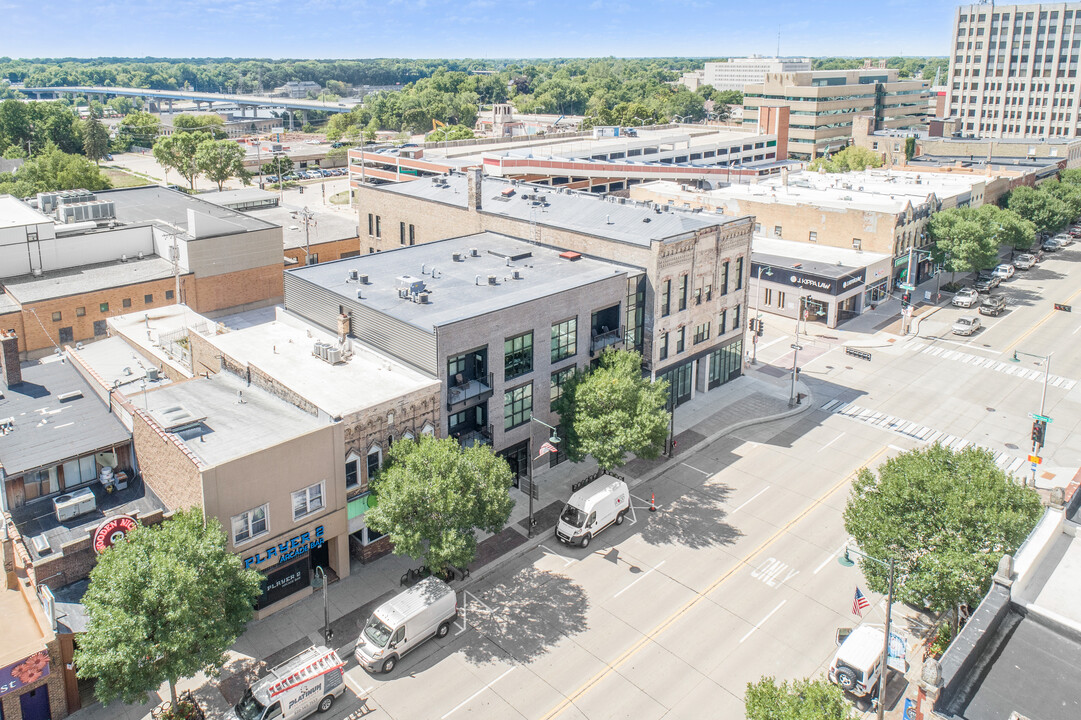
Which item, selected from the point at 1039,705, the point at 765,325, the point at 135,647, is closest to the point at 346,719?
the point at 135,647

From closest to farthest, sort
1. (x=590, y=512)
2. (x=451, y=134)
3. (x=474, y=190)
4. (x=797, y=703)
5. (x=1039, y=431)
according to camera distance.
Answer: (x=797, y=703) → (x=590, y=512) → (x=1039, y=431) → (x=474, y=190) → (x=451, y=134)

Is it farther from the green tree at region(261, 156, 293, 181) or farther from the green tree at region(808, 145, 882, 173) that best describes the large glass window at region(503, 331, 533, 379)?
the green tree at region(261, 156, 293, 181)

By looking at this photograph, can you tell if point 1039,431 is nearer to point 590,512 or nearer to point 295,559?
point 590,512

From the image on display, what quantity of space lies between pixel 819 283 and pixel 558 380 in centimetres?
3948

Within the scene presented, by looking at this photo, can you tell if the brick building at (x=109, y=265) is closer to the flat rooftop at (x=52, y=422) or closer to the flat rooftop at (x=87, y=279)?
the flat rooftop at (x=87, y=279)

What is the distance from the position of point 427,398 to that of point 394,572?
882cm

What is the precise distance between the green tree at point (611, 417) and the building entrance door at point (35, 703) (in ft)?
87.7

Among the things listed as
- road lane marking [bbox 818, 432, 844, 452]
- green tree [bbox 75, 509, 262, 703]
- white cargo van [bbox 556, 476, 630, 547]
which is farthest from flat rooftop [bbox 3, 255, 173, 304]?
road lane marking [bbox 818, 432, 844, 452]

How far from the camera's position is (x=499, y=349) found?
4538cm

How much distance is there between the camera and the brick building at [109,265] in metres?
62.2

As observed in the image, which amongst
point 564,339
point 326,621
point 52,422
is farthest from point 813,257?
point 52,422

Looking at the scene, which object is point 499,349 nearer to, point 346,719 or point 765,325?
point 346,719

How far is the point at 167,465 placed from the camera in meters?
35.9

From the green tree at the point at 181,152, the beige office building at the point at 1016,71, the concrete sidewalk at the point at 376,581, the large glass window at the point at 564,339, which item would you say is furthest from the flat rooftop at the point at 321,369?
the beige office building at the point at 1016,71
